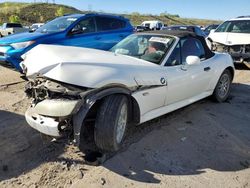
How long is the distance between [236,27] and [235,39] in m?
1.01

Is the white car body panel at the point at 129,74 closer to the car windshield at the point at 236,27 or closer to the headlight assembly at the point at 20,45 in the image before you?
the headlight assembly at the point at 20,45

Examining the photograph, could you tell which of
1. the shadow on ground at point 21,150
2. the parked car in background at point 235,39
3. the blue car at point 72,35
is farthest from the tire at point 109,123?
the parked car in background at point 235,39

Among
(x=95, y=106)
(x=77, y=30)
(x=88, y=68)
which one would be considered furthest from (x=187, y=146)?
(x=77, y=30)

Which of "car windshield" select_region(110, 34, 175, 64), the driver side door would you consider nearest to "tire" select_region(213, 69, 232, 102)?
the driver side door

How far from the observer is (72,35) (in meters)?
8.38

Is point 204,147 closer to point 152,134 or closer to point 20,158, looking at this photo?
point 152,134

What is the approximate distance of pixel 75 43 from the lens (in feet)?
27.5

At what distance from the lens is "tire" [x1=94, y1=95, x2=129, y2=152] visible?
3.64 m

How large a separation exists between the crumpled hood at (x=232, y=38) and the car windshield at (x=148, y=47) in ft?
18.9

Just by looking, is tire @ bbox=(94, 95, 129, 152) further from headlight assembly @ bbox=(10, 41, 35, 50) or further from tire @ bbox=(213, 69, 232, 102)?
headlight assembly @ bbox=(10, 41, 35, 50)

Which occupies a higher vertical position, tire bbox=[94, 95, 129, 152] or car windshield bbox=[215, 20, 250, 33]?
car windshield bbox=[215, 20, 250, 33]

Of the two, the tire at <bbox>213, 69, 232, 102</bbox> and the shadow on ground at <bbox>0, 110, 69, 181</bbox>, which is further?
the tire at <bbox>213, 69, 232, 102</bbox>

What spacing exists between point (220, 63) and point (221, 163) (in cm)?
284

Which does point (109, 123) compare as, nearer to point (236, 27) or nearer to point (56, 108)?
point (56, 108)
